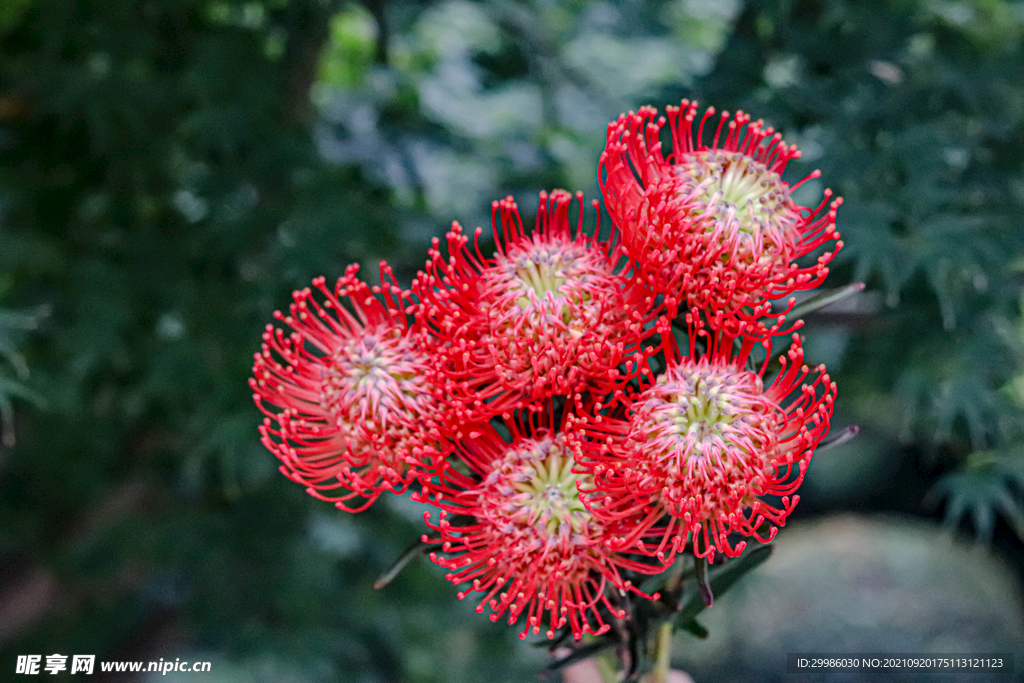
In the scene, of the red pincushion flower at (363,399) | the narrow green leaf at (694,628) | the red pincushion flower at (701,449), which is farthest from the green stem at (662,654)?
the red pincushion flower at (363,399)

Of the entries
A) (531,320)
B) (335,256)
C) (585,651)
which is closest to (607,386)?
(531,320)

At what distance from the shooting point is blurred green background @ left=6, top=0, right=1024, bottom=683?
3.37 ft

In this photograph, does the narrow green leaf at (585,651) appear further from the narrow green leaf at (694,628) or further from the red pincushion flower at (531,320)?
the red pincushion flower at (531,320)

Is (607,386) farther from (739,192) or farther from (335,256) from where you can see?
(335,256)

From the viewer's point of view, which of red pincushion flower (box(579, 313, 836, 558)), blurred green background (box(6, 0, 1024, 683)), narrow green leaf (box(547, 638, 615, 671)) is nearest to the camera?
red pincushion flower (box(579, 313, 836, 558))

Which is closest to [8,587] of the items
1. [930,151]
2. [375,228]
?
[375,228]

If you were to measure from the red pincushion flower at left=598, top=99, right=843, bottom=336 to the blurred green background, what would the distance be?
45 centimetres

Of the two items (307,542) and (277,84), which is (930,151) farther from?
(307,542)

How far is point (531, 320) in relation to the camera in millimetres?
432

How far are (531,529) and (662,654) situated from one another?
0.19 meters

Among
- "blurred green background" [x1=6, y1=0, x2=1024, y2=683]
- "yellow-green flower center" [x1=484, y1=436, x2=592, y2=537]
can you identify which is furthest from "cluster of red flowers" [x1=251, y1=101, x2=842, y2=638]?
"blurred green background" [x1=6, y1=0, x2=1024, y2=683]

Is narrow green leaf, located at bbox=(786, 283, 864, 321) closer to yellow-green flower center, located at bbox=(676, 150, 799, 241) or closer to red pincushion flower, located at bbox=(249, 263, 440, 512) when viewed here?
yellow-green flower center, located at bbox=(676, 150, 799, 241)

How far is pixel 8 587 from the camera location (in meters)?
1.53

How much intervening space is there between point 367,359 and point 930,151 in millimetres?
856
